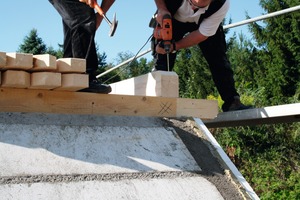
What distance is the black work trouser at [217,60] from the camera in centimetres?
474

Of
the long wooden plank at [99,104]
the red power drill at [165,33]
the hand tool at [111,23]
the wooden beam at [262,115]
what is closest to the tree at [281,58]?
the wooden beam at [262,115]

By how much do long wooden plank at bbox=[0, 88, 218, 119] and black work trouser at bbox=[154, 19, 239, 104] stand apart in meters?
0.84

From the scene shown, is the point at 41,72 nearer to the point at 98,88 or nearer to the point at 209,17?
the point at 98,88

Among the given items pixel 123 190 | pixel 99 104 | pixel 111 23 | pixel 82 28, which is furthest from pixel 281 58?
pixel 123 190

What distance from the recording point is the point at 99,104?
11.3 ft

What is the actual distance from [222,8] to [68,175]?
7.70ft

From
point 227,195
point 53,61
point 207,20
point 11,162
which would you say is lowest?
point 227,195

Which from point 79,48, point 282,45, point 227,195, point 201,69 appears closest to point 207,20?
point 79,48

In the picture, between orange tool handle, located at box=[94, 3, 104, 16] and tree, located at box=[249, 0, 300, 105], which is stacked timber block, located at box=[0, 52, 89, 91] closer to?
orange tool handle, located at box=[94, 3, 104, 16]

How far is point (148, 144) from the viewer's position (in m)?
3.29

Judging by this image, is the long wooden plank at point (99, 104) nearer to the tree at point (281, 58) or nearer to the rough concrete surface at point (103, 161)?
the rough concrete surface at point (103, 161)

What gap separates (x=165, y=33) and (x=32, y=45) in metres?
9.74

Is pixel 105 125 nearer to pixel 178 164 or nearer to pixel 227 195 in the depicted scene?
pixel 178 164

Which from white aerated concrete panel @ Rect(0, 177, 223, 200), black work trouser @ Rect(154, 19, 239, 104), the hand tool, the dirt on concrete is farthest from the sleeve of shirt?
white aerated concrete panel @ Rect(0, 177, 223, 200)
